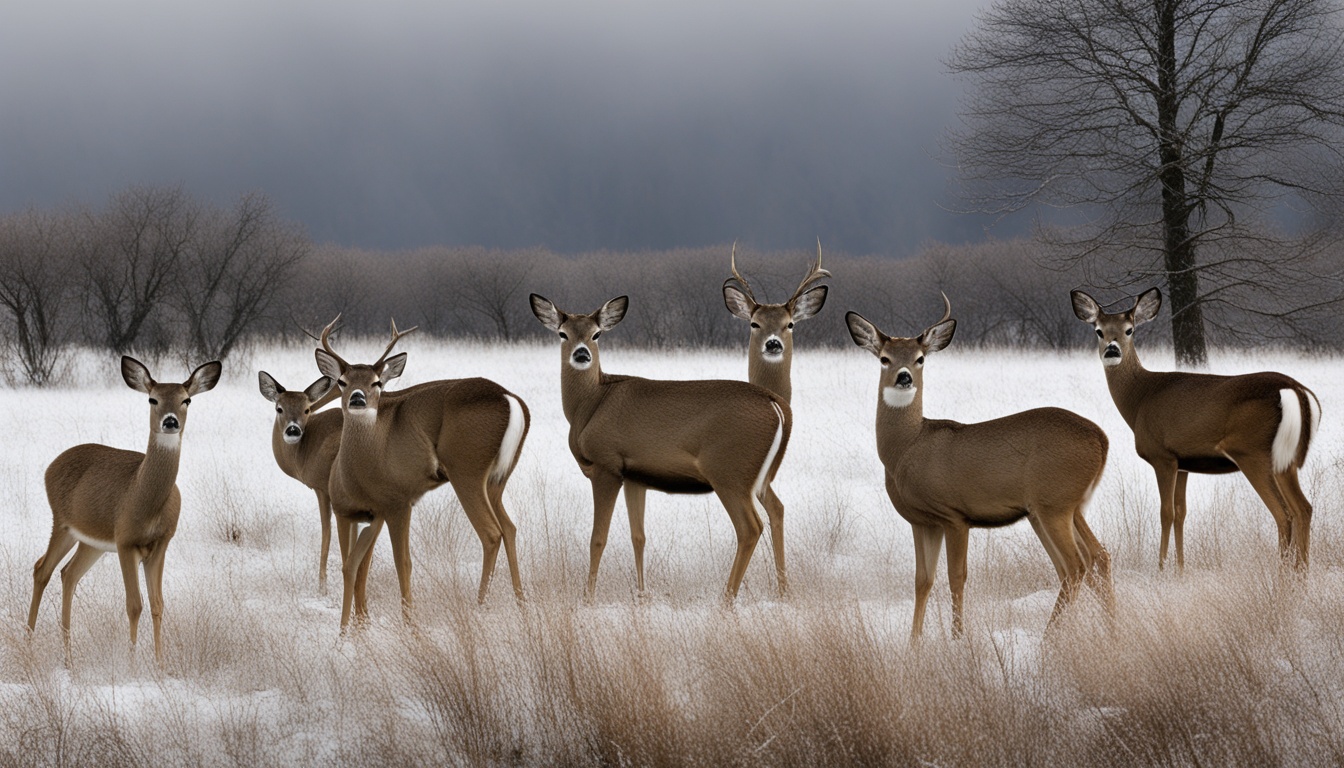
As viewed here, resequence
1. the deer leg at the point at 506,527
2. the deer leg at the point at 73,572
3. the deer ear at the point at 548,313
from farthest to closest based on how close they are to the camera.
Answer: the deer ear at the point at 548,313 → the deer leg at the point at 506,527 → the deer leg at the point at 73,572

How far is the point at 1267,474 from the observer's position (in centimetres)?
739

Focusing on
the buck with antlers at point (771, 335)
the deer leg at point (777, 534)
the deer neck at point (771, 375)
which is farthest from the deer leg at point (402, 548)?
the deer neck at point (771, 375)

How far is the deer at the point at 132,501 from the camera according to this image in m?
6.06

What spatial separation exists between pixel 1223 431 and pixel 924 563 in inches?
101

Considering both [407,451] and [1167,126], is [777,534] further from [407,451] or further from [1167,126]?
[1167,126]

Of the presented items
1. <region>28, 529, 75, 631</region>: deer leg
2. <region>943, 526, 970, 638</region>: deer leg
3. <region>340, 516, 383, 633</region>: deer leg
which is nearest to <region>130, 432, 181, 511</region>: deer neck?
<region>28, 529, 75, 631</region>: deer leg

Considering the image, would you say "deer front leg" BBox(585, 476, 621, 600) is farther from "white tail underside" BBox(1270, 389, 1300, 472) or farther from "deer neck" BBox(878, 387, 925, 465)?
"white tail underside" BBox(1270, 389, 1300, 472)

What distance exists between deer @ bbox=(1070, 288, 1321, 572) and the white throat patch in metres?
2.38

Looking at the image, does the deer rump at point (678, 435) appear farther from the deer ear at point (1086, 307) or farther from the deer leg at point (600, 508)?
the deer ear at point (1086, 307)

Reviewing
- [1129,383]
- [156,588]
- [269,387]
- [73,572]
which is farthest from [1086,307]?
[73,572]

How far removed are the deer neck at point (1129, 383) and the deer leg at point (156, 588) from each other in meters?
6.00

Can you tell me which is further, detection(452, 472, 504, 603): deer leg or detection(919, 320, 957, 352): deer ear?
detection(452, 472, 504, 603): deer leg

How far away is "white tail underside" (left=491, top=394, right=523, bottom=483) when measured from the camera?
22.5 feet

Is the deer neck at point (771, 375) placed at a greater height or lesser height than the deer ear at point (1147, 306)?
lesser
